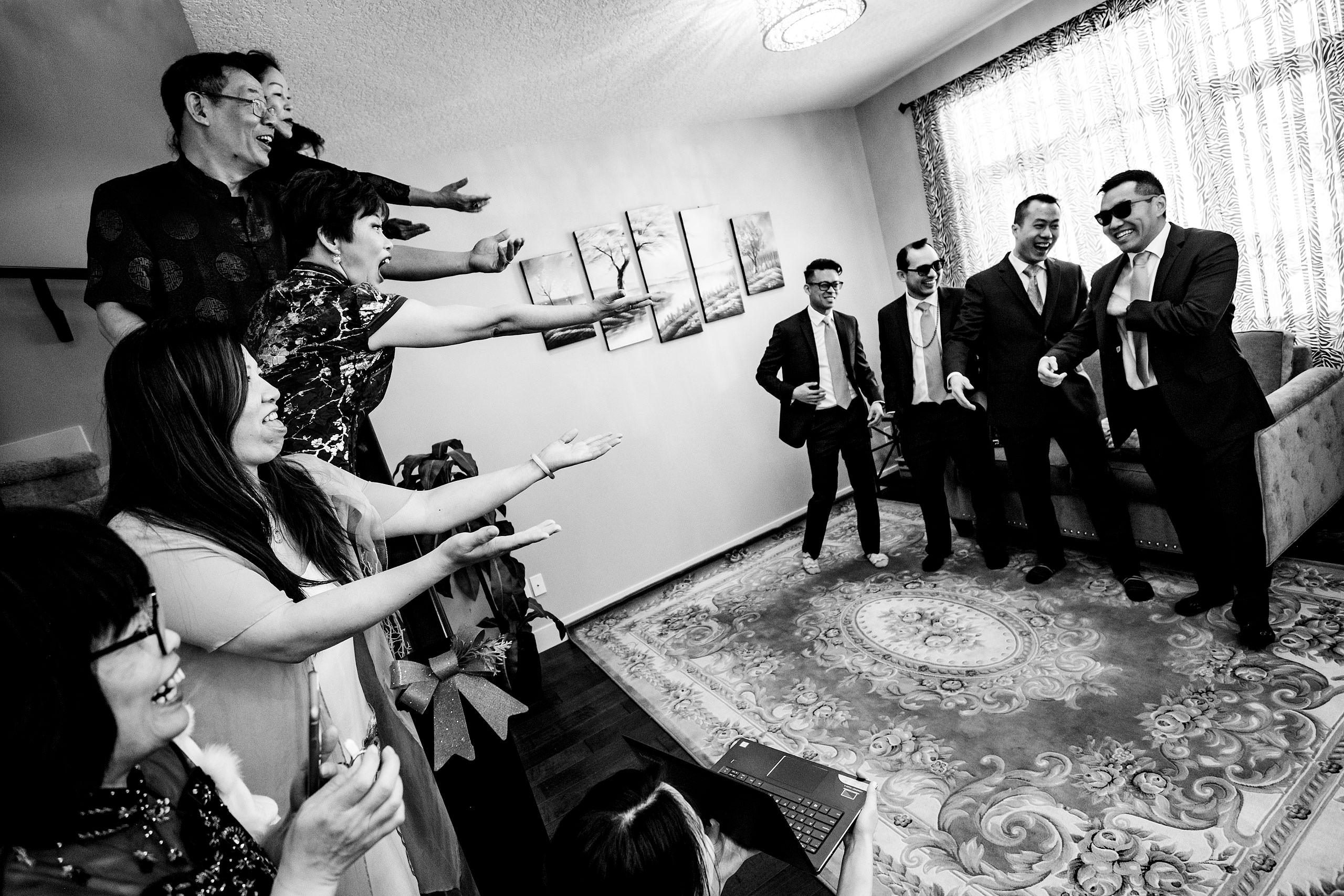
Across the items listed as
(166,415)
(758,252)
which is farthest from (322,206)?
(758,252)

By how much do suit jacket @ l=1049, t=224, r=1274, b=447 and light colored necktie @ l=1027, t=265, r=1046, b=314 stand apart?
642mm

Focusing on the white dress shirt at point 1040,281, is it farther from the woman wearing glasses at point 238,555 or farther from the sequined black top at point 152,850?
the sequined black top at point 152,850

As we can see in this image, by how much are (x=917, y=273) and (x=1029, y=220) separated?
0.60 meters

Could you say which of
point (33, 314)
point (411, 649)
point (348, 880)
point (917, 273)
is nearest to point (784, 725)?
point (411, 649)

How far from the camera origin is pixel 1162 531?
3.02 meters

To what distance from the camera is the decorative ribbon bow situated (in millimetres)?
1326

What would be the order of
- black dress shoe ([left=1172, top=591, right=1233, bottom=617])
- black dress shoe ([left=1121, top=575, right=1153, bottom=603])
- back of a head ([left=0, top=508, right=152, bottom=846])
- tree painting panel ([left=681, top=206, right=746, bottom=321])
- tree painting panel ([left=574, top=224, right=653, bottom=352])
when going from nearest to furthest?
back of a head ([left=0, top=508, right=152, bottom=846])
black dress shoe ([left=1172, top=591, right=1233, bottom=617])
black dress shoe ([left=1121, top=575, right=1153, bottom=603])
tree painting panel ([left=574, top=224, right=653, bottom=352])
tree painting panel ([left=681, top=206, right=746, bottom=321])

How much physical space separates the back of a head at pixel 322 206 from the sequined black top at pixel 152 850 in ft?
3.09

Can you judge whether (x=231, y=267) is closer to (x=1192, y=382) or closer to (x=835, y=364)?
(x=1192, y=382)

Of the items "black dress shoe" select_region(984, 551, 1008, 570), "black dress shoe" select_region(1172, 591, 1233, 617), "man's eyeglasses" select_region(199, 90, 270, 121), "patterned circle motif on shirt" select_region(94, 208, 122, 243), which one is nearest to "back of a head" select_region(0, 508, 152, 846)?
"patterned circle motif on shirt" select_region(94, 208, 122, 243)

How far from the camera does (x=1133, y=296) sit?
8.38 feet

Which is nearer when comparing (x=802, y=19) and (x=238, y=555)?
(x=238, y=555)

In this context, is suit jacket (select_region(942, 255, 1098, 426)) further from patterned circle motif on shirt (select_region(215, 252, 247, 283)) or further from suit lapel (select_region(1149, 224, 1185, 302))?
patterned circle motif on shirt (select_region(215, 252, 247, 283))

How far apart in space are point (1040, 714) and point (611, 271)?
3.20 m
